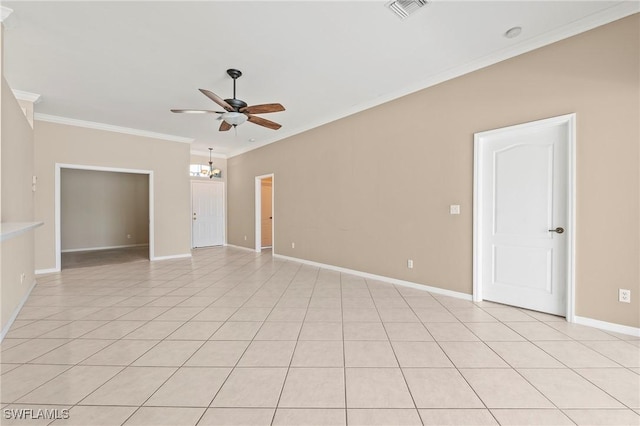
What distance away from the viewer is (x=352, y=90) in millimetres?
4133

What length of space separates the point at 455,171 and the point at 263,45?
2.76m

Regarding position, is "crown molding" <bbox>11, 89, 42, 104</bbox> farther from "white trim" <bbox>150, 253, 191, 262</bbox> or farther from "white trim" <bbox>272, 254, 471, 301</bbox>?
"white trim" <bbox>272, 254, 471, 301</bbox>

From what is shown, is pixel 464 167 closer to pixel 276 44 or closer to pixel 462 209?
pixel 462 209

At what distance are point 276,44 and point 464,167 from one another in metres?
2.68

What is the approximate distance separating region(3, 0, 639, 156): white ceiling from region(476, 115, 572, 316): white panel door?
1.00m

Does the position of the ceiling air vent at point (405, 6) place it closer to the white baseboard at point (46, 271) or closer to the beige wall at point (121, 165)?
the beige wall at point (121, 165)

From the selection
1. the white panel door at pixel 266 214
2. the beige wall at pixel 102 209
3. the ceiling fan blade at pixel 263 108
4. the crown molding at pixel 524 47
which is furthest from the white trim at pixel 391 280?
the beige wall at pixel 102 209

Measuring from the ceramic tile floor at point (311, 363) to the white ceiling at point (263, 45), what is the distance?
9.60ft

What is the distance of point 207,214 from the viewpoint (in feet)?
27.5

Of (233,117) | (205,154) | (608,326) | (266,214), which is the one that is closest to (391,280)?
(608,326)

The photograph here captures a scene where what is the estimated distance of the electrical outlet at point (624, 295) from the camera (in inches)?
97.9

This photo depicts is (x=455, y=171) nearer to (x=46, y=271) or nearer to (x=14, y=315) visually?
(x=14, y=315)

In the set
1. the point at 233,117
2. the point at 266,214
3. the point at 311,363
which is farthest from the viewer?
the point at 266,214

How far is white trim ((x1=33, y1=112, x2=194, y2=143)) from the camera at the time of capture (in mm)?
5055
